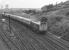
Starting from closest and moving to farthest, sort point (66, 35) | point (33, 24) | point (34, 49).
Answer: point (34, 49) < point (66, 35) < point (33, 24)

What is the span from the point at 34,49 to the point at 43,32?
27.6 feet

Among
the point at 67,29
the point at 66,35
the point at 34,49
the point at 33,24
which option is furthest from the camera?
the point at 33,24

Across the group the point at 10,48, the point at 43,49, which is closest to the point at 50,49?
the point at 43,49

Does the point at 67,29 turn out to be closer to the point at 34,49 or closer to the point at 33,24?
the point at 33,24

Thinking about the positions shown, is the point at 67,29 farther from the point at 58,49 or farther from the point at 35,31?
the point at 58,49

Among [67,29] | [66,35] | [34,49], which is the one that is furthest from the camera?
[67,29]

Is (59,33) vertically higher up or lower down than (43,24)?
lower down

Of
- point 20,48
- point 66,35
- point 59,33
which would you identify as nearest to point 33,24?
point 59,33

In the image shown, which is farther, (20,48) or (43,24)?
(43,24)

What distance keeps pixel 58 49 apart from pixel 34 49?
3366mm

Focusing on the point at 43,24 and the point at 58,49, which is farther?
the point at 43,24

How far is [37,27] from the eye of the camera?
2288cm

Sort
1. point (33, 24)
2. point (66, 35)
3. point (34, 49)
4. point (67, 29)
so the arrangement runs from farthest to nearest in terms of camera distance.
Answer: point (33, 24) → point (67, 29) → point (66, 35) → point (34, 49)

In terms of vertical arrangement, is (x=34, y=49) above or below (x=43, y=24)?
below
